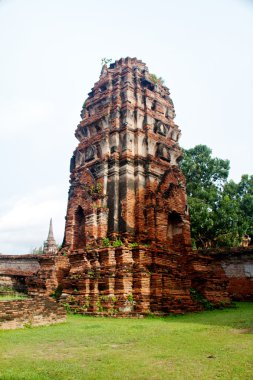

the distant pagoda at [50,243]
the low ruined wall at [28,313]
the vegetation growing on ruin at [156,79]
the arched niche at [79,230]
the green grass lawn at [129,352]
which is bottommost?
the green grass lawn at [129,352]

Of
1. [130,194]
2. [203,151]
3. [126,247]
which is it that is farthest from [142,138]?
[203,151]

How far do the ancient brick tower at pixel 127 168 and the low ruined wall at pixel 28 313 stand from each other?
3741 millimetres

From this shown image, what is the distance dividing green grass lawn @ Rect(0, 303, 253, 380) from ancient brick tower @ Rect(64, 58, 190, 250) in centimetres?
502

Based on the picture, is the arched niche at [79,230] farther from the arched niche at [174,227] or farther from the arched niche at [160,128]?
the arched niche at [160,128]

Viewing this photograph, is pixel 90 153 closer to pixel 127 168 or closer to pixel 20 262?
pixel 127 168

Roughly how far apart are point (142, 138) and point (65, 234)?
5637 mm

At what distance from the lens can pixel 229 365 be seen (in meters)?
4.31

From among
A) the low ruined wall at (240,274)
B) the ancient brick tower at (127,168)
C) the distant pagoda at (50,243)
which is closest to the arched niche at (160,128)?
the ancient brick tower at (127,168)

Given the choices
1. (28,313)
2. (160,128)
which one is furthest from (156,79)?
(28,313)

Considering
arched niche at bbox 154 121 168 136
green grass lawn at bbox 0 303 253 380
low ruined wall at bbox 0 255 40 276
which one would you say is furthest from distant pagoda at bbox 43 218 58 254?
green grass lawn at bbox 0 303 253 380

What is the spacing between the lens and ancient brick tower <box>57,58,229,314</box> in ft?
34.9

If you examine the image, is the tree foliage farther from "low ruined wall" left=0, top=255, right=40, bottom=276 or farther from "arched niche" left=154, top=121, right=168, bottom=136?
"low ruined wall" left=0, top=255, right=40, bottom=276

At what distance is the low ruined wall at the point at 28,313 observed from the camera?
764cm

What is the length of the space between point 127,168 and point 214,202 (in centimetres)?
1316
